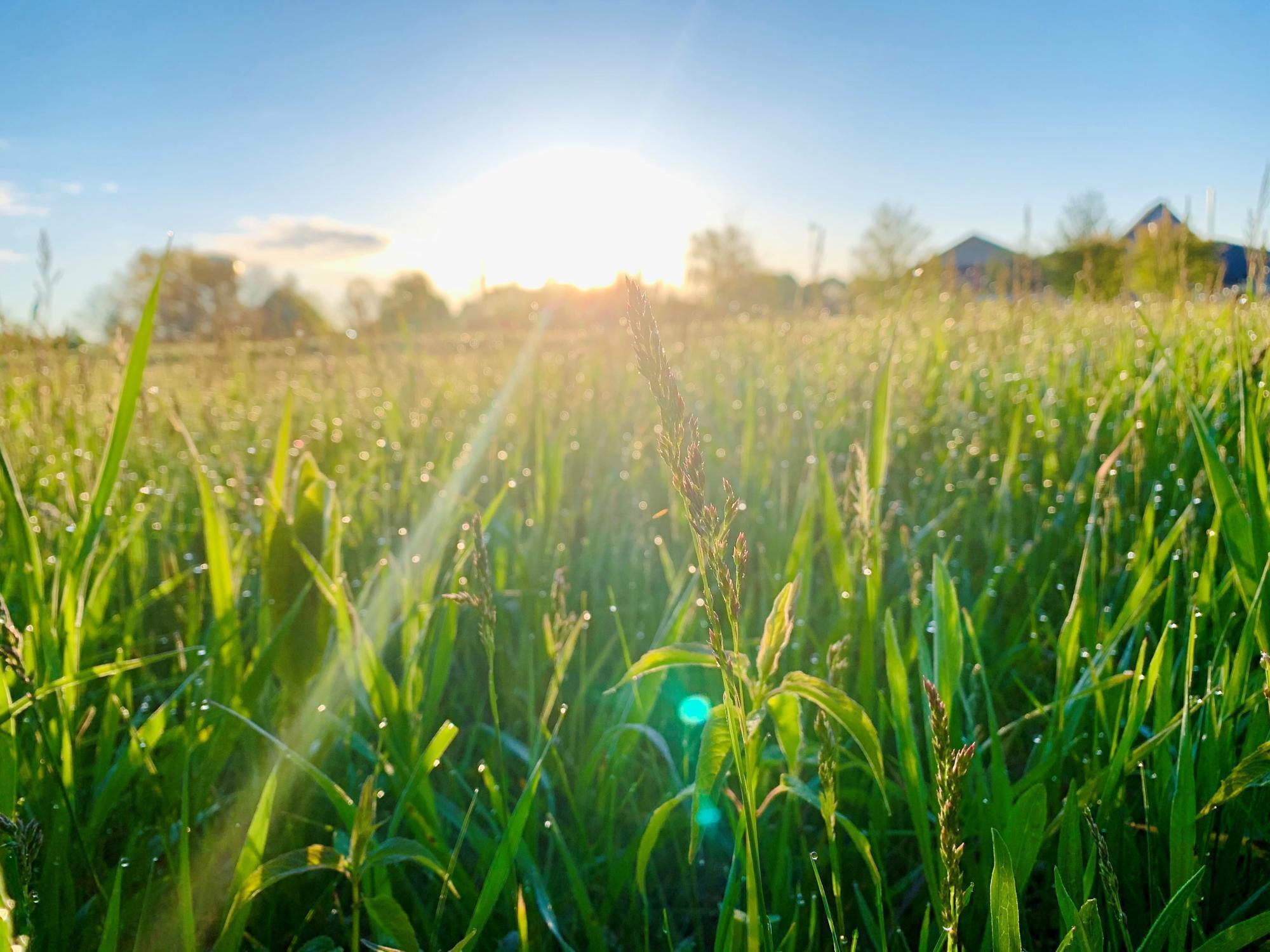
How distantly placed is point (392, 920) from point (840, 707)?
0.53m

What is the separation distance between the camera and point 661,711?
1444 millimetres

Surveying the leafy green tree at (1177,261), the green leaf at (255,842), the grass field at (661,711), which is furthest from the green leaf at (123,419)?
the leafy green tree at (1177,261)

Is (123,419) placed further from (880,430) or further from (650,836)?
(880,430)

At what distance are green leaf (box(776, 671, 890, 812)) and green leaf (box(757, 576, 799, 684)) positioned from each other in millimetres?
53

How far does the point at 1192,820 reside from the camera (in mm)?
858

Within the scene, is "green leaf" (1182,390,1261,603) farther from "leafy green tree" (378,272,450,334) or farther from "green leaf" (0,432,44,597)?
"leafy green tree" (378,272,450,334)

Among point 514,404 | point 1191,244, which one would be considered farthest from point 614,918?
point 1191,244

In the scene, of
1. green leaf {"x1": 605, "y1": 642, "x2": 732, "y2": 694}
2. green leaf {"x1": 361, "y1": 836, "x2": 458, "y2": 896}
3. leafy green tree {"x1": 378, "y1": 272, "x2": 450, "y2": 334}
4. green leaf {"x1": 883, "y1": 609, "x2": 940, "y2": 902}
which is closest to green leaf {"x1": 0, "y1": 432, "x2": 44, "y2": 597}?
green leaf {"x1": 361, "y1": 836, "x2": 458, "y2": 896}

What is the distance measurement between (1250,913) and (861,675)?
540mm

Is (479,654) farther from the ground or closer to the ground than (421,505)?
closer to the ground

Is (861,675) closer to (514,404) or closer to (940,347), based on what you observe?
(514,404)

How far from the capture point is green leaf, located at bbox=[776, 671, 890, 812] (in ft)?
2.58

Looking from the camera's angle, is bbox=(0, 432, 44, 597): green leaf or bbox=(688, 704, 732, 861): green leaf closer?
bbox=(688, 704, 732, 861): green leaf

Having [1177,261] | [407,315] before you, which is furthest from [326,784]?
[407,315]
